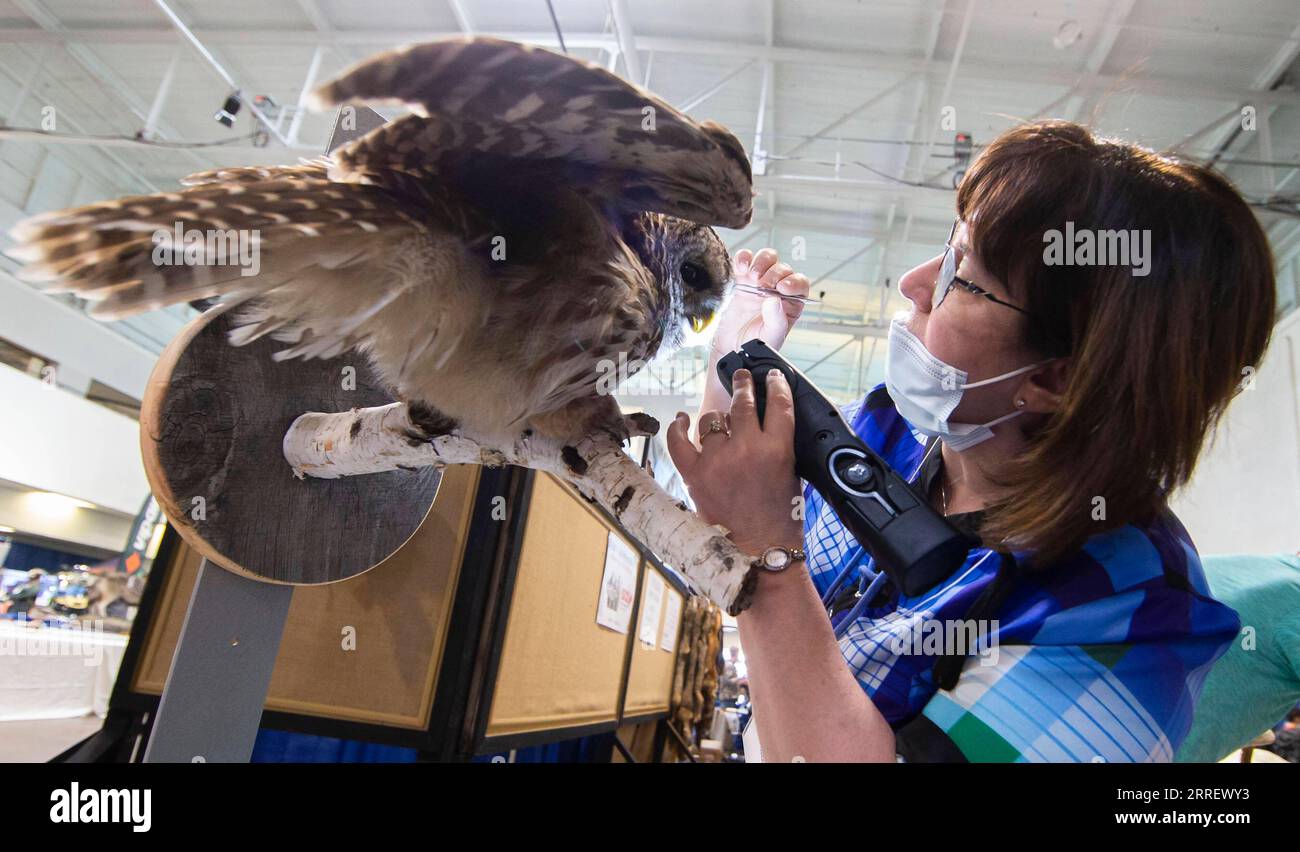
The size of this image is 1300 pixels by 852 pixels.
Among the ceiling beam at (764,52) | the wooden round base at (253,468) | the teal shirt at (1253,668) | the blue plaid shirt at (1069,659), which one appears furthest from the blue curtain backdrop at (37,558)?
the teal shirt at (1253,668)

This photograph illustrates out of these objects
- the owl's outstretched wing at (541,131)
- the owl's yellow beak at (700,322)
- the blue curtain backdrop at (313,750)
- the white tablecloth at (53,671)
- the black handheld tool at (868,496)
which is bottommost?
the white tablecloth at (53,671)

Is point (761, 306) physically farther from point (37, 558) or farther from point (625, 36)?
point (37, 558)

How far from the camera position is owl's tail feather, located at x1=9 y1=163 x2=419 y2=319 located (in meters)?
0.53

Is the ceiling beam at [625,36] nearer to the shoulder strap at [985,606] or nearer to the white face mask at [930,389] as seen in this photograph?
the white face mask at [930,389]

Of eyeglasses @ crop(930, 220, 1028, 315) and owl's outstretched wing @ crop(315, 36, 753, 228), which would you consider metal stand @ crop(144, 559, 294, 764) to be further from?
eyeglasses @ crop(930, 220, 1028, 315)

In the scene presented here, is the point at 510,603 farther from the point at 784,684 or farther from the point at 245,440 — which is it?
the point at 784,684

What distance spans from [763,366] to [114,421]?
6.15m

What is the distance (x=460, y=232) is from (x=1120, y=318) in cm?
70

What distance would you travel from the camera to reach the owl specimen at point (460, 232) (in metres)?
0.54

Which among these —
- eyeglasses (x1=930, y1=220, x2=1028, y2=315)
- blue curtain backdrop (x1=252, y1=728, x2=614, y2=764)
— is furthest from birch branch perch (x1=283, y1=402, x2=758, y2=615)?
blue curtain backdrop (x1=252, y1=728, x2=614, y2=764)

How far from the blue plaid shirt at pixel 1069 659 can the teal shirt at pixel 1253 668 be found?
89cm

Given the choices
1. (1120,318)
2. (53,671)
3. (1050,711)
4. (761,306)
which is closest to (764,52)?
(761,306)

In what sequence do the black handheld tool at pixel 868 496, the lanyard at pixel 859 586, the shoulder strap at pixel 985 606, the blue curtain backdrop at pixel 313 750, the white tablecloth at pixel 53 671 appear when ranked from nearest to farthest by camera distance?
the black handheld tool at pixel 868 496, the shoulder strap at pixel 985 606, the lanyard at pixel 859 586, the blue curtain backdrop at pixel 313 750, the white tablecloth at pixel 53 671

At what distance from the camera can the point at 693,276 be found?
0.96m
